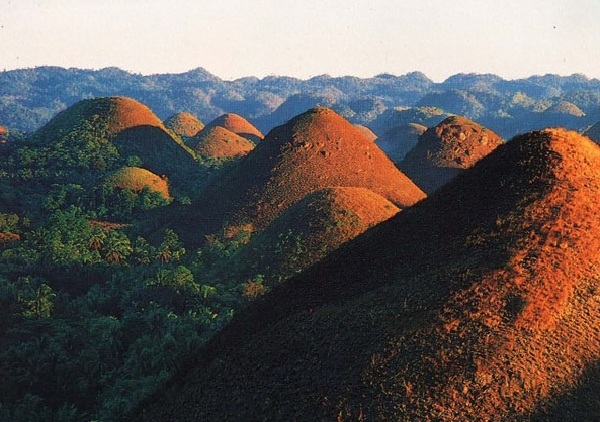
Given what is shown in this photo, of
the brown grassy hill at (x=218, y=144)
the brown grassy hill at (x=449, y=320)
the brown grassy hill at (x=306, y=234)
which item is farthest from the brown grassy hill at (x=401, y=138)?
the brown grassy hill at (x=449, y=320)

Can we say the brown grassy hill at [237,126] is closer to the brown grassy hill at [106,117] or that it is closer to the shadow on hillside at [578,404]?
the brown grassy hill at [106,117]

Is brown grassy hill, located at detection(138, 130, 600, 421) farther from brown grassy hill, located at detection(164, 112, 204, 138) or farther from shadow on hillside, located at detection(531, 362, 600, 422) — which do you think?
brown grassy hill, located at detection(164, 112, 204, 138)

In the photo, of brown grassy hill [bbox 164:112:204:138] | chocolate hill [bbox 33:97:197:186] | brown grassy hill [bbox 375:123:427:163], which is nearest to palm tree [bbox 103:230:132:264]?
chocolate hill [bbox 33:97:197:186]

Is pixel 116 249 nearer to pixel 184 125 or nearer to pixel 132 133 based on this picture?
pixel 132 133

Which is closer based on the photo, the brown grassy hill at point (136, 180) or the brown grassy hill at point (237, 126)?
the brown grassy hill at point (136, 180)

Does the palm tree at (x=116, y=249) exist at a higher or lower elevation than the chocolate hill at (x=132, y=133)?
lower

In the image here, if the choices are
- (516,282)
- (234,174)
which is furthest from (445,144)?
(516,282)

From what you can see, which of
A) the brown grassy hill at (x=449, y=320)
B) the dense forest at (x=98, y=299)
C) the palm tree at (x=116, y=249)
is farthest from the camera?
the palm tree at (x=116, y=249)
